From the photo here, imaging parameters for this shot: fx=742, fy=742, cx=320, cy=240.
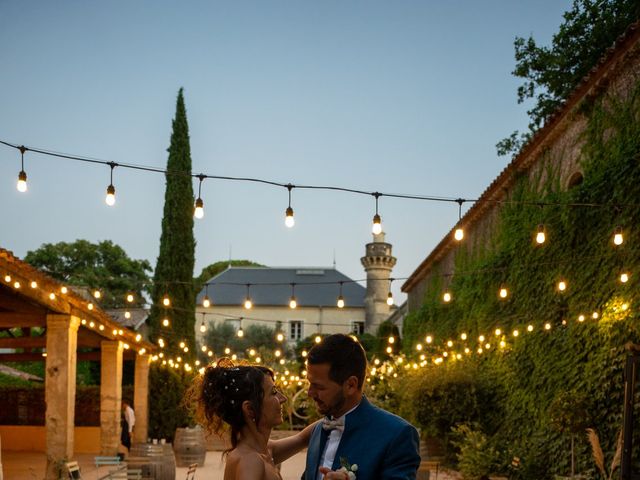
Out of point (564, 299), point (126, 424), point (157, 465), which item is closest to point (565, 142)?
point (564, 299)

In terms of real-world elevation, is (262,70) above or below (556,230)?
above

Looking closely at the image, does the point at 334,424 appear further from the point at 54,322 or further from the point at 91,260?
the point at 91,260

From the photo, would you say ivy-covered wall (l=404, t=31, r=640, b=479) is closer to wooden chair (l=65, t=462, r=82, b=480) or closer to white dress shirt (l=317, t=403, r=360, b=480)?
wooden chair (l=65, t=462, r=82, b=480)

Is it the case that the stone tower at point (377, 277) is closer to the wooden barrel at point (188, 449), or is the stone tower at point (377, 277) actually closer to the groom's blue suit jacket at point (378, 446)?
the wooden barrel at point (188, 449)

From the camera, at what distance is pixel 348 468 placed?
2471 mm

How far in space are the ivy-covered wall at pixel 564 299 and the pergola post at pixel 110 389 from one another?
7236 millimetres

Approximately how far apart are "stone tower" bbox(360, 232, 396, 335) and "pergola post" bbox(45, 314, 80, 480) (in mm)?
40910

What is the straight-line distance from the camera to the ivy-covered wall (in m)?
10.8

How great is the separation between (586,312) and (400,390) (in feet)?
29.2

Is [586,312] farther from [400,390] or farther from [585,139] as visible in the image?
[400,390]

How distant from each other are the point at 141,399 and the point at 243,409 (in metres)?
19.4

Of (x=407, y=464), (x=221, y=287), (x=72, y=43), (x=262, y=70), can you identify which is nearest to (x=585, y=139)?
(x=407, y=464)

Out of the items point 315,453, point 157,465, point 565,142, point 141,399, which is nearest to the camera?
point 315,453

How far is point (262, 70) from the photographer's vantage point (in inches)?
1012
